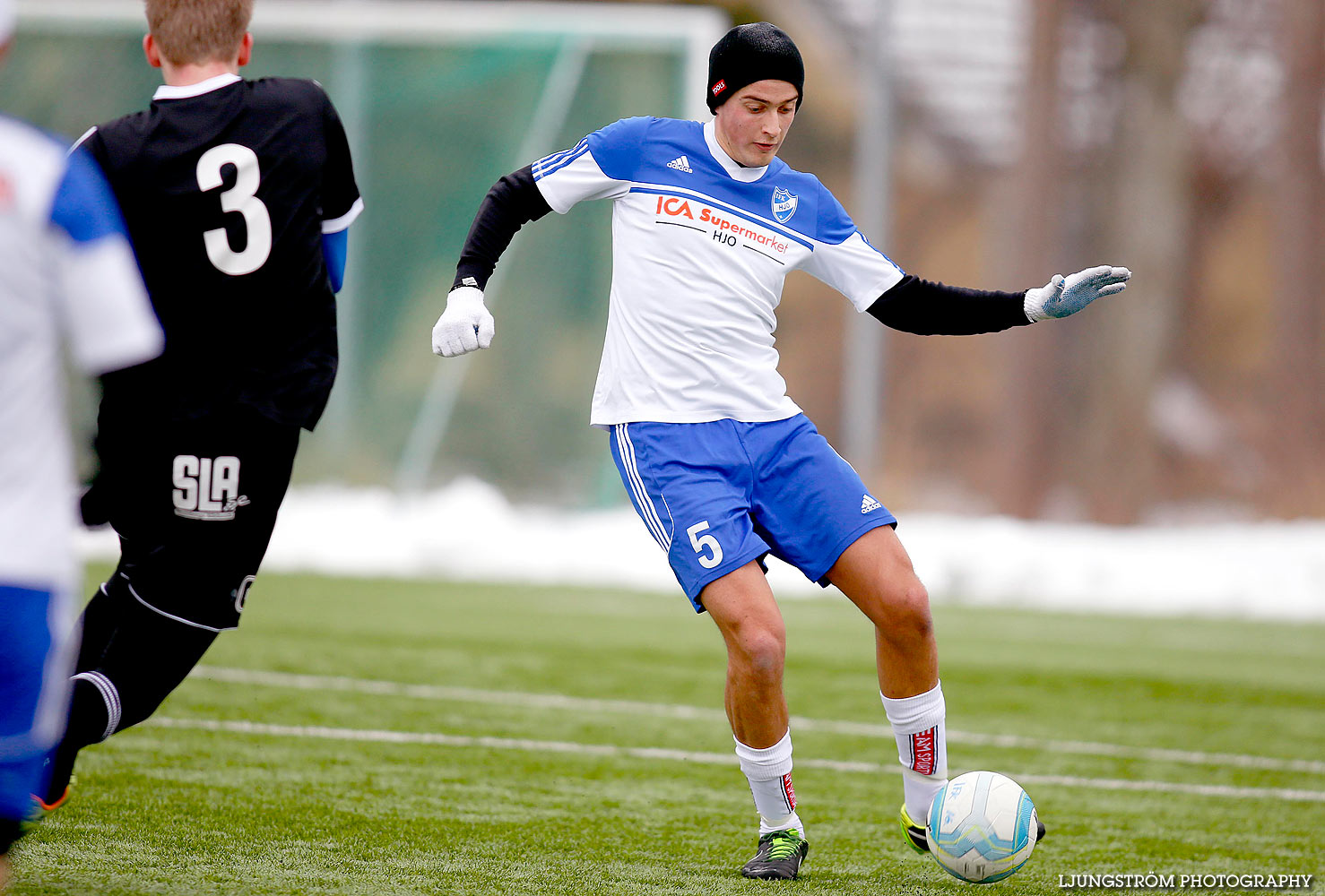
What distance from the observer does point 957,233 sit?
16.4m

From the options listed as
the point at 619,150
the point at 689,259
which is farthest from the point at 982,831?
the point at 619,150

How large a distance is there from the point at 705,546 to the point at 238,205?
4.38ft

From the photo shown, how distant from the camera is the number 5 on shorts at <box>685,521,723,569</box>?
3744 mm

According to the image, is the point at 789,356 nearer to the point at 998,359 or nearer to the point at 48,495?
the point at 998,359

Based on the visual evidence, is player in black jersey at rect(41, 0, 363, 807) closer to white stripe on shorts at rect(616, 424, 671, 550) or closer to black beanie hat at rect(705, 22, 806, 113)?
white stripe on shorts at rect(616, 424, 671, 550)

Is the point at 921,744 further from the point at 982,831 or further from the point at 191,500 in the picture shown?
the point at 191,500

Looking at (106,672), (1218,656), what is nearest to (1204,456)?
(1218,656)

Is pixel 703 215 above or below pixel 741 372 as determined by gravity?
above

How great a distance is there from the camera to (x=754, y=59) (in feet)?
12.7

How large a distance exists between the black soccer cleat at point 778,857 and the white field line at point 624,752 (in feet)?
5.10

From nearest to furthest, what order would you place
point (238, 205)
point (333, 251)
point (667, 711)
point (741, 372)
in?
point (238, 205) → point (333, 251) → point (741, 372) → point (667, 711)

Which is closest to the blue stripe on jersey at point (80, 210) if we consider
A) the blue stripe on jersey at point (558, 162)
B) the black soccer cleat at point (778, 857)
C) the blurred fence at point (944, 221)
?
the blue stripe on jersey at point (558, 162)

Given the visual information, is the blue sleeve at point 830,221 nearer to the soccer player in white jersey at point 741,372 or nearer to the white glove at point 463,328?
the soccer player in white jersey at point 741,372

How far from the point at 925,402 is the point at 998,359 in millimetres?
1048
